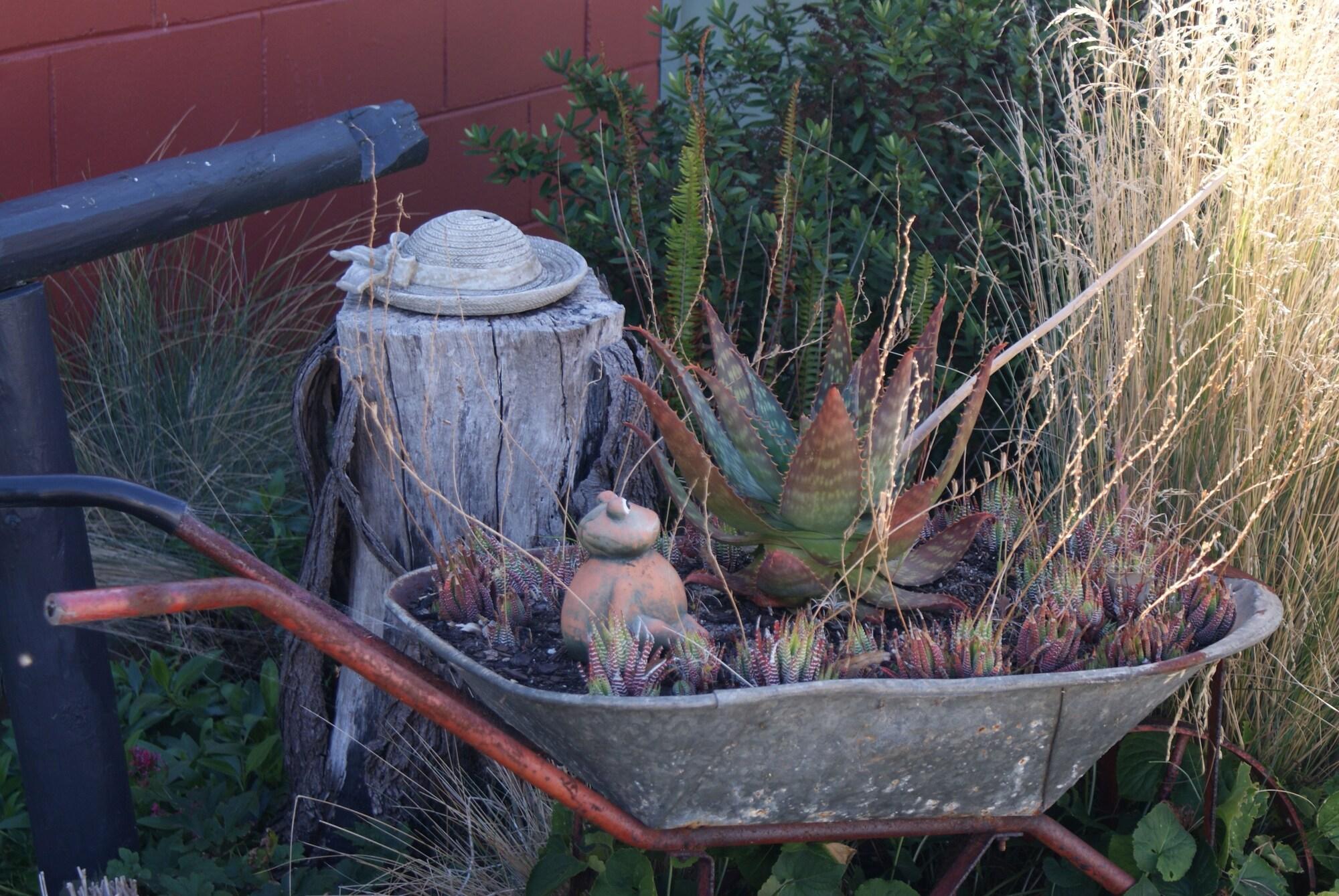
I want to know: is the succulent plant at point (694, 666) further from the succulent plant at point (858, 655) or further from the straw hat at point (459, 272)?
the straw hat at point (459, 272)

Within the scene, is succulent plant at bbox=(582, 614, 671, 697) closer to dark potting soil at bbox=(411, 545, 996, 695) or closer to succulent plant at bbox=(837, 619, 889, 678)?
dark potting soil at bbox=(411, 545, 996, 695)

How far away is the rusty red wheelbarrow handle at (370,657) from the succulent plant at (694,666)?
182 millimetres

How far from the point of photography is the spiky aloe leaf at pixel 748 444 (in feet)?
6.25

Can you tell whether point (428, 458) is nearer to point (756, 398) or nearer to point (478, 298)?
point (478, 298)

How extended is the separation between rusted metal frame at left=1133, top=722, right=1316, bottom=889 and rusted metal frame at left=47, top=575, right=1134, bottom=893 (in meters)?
0.28

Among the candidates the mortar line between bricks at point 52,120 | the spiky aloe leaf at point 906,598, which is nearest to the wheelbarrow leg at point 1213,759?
the spiky aloe leaf at point 906,598

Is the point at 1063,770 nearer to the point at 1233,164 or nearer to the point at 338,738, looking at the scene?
the point at 1233,164

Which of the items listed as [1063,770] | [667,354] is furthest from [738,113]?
[1063,770]

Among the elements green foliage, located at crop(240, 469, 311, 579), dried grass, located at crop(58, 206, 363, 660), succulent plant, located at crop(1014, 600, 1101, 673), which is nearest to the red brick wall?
dried grass, located at crop(58, 206, 363, 660)

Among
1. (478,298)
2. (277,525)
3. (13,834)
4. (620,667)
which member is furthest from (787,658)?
(277,525)

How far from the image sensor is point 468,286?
2.38 meters

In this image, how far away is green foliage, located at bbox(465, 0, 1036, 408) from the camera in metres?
3.20

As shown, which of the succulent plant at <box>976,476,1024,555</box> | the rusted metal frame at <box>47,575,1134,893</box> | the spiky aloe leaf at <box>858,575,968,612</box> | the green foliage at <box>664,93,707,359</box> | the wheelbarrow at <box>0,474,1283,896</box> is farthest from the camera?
the green foliage at <box>664,93,707,359</box>

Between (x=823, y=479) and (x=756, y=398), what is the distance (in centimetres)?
30
